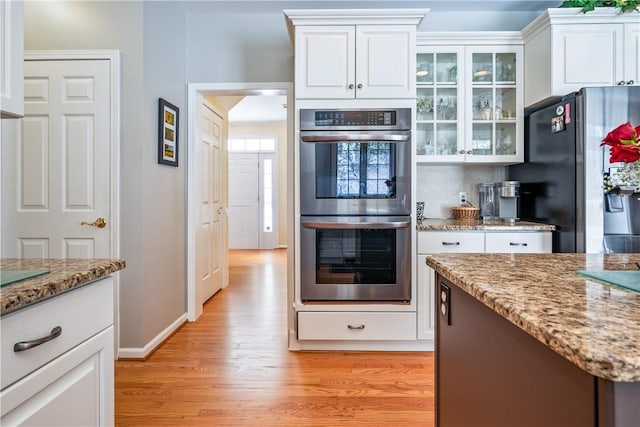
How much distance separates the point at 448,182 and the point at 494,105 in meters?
0.69

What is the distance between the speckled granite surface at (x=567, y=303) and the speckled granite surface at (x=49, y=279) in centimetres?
99

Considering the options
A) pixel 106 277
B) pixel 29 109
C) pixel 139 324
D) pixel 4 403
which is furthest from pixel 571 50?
pixel 29 109

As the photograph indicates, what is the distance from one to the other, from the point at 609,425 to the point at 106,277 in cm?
124

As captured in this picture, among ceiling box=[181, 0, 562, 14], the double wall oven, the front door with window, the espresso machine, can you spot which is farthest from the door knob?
the front door with window

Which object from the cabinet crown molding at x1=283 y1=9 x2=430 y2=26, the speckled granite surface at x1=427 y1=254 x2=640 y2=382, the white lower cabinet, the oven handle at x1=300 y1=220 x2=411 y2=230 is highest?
the cabinet crown molding at x1=283 y1=9 x2=430 y2=26

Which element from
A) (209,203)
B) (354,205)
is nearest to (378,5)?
(354,205)

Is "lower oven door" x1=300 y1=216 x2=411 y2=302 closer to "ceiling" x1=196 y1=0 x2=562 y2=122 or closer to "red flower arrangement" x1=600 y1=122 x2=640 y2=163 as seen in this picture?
"red flower arrangement" x1=600 y1=122 x2=640 y2=163

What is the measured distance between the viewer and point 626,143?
2.60ft

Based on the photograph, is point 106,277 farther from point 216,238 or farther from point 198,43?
point 216,238

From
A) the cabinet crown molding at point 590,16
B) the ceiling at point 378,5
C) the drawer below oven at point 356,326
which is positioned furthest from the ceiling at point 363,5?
the drawer below oven at point 356,326

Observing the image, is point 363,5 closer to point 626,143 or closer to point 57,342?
point 626,143

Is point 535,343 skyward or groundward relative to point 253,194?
groundward

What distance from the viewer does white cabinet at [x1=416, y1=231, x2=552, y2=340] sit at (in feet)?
8.08

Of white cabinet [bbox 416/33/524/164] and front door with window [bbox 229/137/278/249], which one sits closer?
white cabinet [bbox 416/33/524/164]
